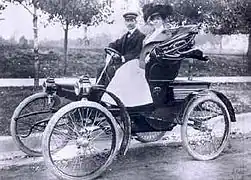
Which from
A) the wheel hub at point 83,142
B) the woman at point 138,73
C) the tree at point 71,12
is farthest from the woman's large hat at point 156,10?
the wheel hub at point 83,142

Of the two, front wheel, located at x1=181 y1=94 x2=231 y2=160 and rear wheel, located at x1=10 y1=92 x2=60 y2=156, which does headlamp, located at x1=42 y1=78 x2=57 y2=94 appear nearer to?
rear wheel, located at x1=10 y1=92 x2=60 y2=156

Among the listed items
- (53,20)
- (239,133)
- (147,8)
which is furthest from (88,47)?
(239,133)

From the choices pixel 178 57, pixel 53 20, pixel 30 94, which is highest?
pixel 53 20

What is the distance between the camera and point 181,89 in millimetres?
2283

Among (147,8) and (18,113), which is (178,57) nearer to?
(147,8)

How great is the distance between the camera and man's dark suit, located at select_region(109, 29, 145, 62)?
2121 mm

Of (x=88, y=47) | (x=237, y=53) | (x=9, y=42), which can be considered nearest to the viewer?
(x=9, y=42)

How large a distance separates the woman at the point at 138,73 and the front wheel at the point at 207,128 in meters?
0.34

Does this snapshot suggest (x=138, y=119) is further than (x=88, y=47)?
Yes

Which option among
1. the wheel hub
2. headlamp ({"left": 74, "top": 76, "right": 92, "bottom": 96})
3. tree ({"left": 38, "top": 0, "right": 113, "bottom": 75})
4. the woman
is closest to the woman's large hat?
the woman

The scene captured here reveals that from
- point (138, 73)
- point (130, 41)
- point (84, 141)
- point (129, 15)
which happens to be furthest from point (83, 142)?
point (129, 15)

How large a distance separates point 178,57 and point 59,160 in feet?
2.75

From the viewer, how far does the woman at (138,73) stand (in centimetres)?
214

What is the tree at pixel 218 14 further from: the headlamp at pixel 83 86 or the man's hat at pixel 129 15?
the headlamp at pixel 83 86
